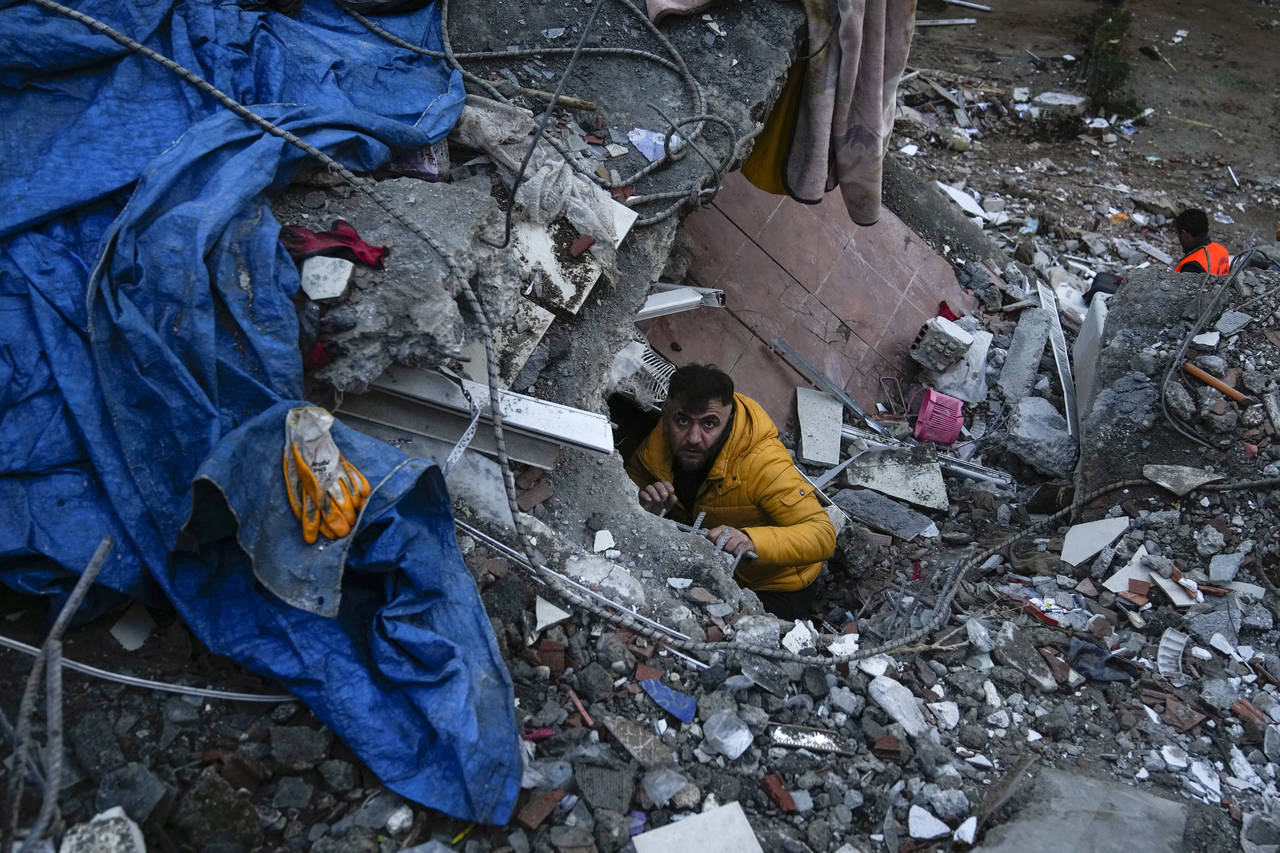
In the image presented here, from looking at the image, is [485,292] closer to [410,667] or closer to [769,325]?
[410,667]

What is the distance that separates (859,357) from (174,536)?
4359mm

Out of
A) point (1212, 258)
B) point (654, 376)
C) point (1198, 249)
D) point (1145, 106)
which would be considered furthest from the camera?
point (1145, 106)

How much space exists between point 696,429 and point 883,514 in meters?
1.52

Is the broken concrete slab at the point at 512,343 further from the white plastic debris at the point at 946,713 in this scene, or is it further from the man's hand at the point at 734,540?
the white plastic debris at the point at 946,713

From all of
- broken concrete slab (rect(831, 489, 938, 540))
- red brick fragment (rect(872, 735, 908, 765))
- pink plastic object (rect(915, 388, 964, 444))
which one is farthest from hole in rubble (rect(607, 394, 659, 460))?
red brick fragment (rect(872, 735, 908, 765))

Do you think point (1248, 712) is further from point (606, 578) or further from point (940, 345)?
point (940, 345)

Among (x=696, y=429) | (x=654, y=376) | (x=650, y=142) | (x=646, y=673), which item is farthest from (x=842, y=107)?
(x=646, y=673)

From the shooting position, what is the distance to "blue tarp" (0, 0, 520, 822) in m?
2.62

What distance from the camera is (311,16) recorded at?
13.8 ft

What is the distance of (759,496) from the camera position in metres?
4.50

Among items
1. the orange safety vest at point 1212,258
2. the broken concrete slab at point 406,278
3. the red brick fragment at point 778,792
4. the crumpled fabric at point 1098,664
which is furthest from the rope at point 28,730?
the orange safety vest at point 1212,258

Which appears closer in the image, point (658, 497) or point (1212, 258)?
point (658, 497)

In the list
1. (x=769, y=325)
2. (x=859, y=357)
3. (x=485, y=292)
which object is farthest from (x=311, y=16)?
(x=859, y=357)

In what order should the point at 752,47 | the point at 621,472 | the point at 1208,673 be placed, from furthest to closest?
the point at 752,47, the point at 621,472, the point at 1208,673
